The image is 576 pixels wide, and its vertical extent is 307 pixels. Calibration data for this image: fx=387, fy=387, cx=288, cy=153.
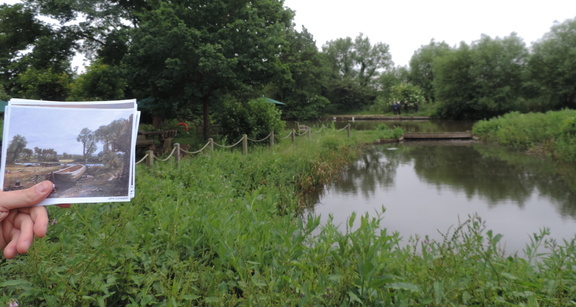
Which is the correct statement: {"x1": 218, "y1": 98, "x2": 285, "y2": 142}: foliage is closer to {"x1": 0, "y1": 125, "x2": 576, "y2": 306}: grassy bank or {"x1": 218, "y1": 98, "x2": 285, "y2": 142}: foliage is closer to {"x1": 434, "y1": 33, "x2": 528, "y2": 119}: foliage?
{"x1": 0, "y1": 125, "x2": 576, "y2": 306}: grassy bank

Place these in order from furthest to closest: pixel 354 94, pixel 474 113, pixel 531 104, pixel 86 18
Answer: pixel 354 94 → pixel 474 113 → pixel 531 104 → pixel 86 18

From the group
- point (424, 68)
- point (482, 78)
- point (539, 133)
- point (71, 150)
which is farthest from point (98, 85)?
point (424, 68)

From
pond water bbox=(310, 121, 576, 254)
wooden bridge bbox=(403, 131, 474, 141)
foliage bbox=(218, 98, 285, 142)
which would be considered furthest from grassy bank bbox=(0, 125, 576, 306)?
wooden bridge bbox=(403, 131, 474, 141)

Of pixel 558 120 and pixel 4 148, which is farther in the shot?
pixel 558 120

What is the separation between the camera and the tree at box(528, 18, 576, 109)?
2647 centimetres

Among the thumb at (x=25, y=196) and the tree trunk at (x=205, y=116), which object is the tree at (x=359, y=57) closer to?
the tree trunk at (x=205, y=116)

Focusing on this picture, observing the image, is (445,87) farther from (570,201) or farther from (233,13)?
(570,201)

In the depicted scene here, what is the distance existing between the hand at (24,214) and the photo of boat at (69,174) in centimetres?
6

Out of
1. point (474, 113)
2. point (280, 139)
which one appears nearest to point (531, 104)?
point (474, 113)

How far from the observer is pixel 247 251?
113 inches

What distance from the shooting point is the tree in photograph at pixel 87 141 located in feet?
4.64

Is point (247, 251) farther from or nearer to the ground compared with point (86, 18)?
nearer to the ground

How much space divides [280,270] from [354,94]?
46816 millimetres

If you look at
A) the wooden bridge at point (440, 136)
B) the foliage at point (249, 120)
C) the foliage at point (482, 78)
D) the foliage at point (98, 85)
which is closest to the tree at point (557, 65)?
the foliage at point (482, 78)
